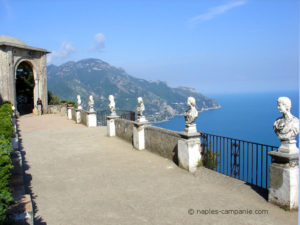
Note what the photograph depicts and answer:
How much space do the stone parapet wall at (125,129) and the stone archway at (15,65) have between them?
15.8 meters

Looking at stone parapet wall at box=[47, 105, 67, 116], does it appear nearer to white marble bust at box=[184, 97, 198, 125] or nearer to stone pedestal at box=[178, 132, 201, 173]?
stone pedestal at box=[178, 132, 201, 173]

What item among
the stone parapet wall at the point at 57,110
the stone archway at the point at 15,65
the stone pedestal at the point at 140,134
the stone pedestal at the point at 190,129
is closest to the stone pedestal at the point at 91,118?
the stone pedestal at the point at 140,134

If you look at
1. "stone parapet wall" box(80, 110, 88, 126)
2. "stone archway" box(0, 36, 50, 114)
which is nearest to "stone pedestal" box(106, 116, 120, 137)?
"stone parapet wall" box(80, 110, 88, 126)

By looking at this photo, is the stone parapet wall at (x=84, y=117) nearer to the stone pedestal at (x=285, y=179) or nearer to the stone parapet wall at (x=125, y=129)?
the stone parapet wall at (x=125, y=129)

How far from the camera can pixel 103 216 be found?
5.50 meters

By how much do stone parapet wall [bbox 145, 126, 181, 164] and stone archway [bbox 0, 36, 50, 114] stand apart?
19.3 m

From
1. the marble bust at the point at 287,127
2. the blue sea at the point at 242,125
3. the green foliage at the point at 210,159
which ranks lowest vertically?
the blue sea at the point at 242,125

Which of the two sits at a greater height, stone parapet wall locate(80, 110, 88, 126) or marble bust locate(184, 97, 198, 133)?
marble bust locate(184, 97, 198, 133)

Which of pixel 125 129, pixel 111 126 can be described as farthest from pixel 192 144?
pixel 111 126

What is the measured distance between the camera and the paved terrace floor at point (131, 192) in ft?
17.6

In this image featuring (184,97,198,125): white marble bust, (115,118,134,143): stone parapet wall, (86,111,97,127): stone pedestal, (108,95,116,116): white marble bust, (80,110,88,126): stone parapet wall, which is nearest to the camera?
(184,97,198,125): white marble bust

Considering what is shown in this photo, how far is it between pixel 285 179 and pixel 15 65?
26222 millimetres

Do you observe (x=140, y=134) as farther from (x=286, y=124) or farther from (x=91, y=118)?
(x=91, y=118)

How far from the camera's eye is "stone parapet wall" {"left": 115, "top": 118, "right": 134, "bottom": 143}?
42.1 ft
